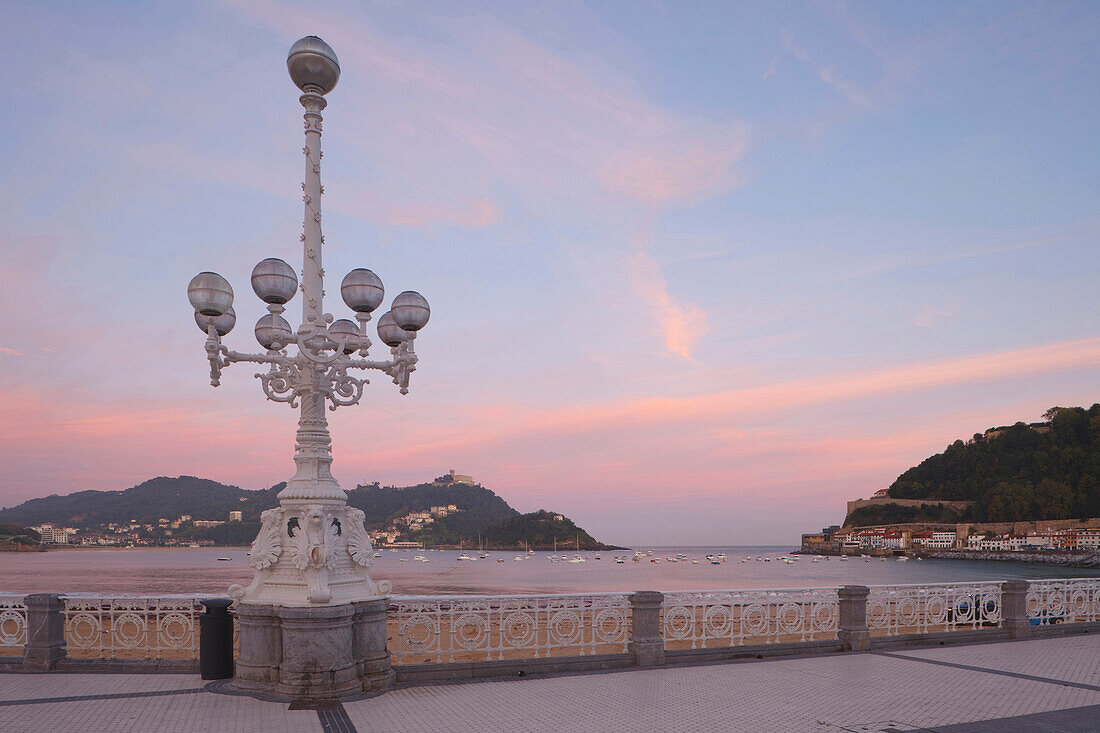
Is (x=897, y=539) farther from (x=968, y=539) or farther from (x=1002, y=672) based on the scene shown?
(x=1002, y=672)

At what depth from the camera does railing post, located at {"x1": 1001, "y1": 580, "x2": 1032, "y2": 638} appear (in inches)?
496

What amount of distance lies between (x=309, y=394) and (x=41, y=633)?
4707mm

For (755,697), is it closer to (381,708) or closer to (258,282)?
(381,708)

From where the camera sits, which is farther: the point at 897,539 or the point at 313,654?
the point at 897,539

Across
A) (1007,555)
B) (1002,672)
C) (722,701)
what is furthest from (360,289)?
(1007,555)

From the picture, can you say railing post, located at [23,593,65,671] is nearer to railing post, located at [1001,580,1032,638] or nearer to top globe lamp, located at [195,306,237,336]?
top globe lamp, located at [195,306,237,336]

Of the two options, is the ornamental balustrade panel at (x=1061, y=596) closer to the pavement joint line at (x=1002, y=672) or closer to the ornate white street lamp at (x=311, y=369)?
the pavement joint line at (x=1002, y=672)

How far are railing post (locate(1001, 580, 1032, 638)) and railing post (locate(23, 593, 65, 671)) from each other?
14590 millimetres

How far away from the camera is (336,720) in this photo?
713 cm

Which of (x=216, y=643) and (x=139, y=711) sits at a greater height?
(x=216, y=643)

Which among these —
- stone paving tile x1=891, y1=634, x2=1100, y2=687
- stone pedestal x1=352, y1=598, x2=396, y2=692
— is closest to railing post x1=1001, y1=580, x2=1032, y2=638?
stone paving tile x1=891, y1=634, x2=1100, y2=687

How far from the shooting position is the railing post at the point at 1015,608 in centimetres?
1260

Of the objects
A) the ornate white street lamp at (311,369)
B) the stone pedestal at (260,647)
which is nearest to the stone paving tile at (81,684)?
the stone pedestal at (260,647)

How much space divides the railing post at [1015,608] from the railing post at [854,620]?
125 inches
